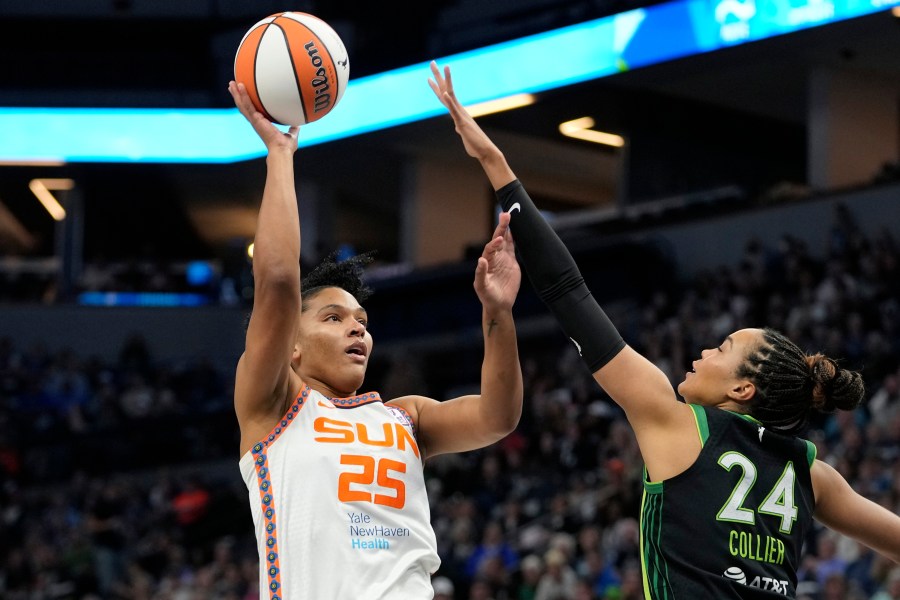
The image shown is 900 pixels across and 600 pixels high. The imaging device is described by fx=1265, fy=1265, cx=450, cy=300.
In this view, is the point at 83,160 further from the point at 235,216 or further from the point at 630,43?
the point at 630,43

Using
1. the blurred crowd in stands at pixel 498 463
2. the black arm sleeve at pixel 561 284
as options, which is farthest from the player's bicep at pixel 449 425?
the blurred crowd in stands at pixel 498 463

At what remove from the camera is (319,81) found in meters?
4.24

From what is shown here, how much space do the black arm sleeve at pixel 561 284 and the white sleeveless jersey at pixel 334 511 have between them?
0.73m

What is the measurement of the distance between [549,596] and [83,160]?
16314mm

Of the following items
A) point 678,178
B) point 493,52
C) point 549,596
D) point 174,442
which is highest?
point 493,52

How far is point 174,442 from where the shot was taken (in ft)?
69.8

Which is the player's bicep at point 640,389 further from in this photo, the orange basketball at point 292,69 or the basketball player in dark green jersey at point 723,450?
the orange basketball at point 292,69

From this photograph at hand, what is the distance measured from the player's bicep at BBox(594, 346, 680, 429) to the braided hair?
309mm

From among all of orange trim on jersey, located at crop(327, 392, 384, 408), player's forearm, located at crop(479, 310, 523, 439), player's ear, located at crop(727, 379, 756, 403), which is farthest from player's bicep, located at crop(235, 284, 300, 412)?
player's ear, located at crop(727, 379, 756, 403)

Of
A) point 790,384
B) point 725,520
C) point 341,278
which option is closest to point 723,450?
point 725,520

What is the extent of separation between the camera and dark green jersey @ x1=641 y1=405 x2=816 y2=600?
3469 millimetres

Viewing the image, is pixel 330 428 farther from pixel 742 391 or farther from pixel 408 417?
pixel 742 391

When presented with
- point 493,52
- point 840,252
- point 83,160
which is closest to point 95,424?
point 83,160

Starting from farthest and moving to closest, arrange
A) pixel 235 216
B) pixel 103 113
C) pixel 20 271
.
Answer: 1. pixel 235 216
2. pixel 20 271
3. pixel 103 113
